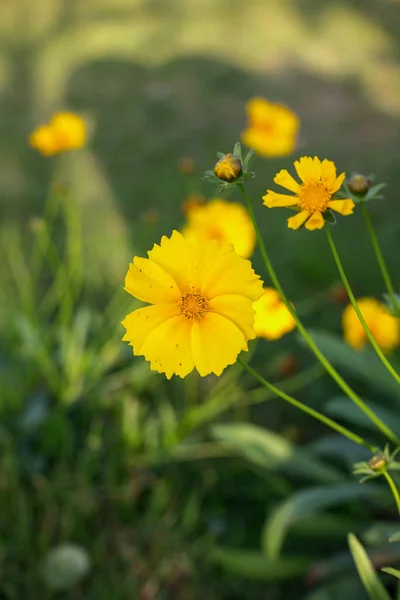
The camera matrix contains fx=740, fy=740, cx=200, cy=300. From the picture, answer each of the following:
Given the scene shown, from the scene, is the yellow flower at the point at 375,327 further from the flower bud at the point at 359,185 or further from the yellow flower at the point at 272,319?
the flower bud at the point at 359,185

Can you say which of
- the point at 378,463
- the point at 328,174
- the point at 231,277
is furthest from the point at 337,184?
the point at 378,463

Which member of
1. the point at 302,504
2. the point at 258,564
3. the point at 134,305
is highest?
the point at 134,305

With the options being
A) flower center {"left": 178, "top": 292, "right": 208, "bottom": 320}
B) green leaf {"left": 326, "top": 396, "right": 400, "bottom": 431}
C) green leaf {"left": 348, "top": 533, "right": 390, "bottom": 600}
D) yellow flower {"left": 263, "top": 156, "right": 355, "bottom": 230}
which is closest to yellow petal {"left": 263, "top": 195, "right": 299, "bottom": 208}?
yellow flower {"left": 263, "top": 156, "right": 355, "bottom": 230}

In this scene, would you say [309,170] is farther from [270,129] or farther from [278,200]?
[270,129]

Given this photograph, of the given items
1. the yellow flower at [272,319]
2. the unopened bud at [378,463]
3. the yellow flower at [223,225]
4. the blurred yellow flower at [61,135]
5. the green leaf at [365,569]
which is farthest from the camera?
the blurred yellow flower at [61,135]

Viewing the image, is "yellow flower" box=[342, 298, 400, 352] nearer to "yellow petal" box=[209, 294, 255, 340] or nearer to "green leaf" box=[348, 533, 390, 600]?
"green leaf" box=[348, 533, 390, 600]

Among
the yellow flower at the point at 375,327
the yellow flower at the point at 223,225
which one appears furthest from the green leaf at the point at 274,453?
the yellow flower at the point at 223,225
